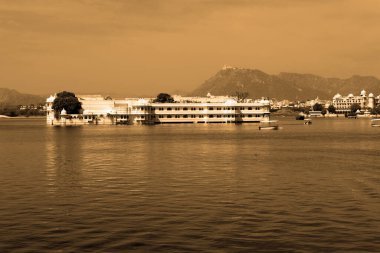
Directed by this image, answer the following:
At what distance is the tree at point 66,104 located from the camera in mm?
183000

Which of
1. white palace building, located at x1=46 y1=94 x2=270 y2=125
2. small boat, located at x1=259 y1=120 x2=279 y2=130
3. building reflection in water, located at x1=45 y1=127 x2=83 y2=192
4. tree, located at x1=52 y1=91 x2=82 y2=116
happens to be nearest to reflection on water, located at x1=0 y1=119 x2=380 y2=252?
building reflection in water, located at x1=45 y1=127 x2=83 y2=192

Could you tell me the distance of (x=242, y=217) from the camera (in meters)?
24.8

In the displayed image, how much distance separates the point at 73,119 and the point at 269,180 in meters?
155

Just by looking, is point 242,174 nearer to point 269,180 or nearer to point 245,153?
point 269,180

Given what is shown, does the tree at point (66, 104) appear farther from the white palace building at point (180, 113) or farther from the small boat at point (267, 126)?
the small boat at point (267, 126)

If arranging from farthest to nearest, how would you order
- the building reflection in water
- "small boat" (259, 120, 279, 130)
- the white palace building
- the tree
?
the tree
the white palace building
"small boat" (259, 120, 279, 130)
the building reflection in water

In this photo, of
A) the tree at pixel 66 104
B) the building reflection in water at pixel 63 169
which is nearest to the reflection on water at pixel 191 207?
the building reflection in water at pixel 63 169

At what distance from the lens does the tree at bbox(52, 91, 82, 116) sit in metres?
183

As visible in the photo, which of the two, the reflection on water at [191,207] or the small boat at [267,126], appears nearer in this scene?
the reflection on water at [191,207]

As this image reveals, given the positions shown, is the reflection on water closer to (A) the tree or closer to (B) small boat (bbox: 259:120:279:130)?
(B) small boat (bbox: 259:120:279:130)

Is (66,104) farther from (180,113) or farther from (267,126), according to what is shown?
(267,126)

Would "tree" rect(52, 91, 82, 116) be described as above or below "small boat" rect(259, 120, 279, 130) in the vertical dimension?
above

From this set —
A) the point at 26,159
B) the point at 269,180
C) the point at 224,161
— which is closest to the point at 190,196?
the point at 269,180

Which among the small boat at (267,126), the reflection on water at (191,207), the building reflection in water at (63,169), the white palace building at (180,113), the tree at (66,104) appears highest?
the tree at (66,104)
